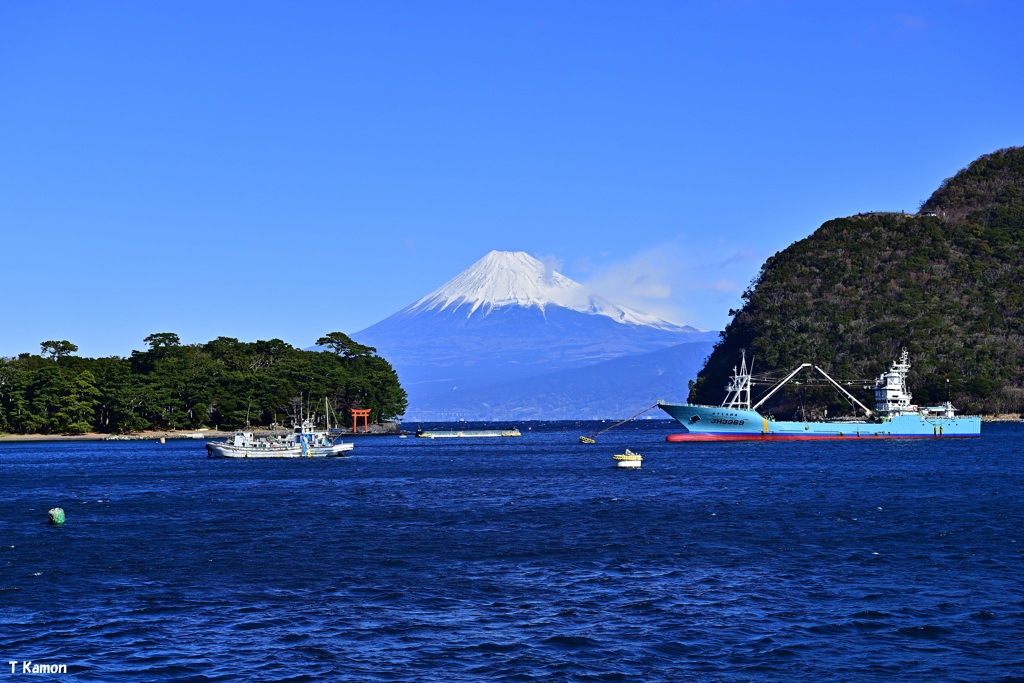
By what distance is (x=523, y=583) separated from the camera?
35.5m

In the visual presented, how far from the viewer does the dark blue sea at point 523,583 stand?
2630 centimetres

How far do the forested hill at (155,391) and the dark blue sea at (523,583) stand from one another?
96.5 m

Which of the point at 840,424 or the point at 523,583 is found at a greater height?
the point at 840,424

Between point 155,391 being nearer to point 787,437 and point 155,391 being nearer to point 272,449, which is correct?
point 272,449

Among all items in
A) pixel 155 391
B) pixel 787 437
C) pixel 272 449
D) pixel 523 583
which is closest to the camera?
pixel 523 583

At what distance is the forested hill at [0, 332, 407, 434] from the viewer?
163250 millimetres

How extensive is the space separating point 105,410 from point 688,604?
159270 millimetres

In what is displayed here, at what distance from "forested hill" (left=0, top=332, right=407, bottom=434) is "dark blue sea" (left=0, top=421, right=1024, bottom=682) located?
Answer: 3798 inches

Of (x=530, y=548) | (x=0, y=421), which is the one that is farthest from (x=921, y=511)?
(x=0, y=421)

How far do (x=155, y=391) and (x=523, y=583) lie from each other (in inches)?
5856

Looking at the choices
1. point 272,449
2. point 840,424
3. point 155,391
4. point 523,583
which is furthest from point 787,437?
point 523,583

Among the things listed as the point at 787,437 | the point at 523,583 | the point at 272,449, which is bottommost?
the point at 523,583

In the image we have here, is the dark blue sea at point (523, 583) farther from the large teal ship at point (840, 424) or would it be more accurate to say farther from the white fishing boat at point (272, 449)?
the large teal ship at point (840, 424)

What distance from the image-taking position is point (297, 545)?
1772 inches
